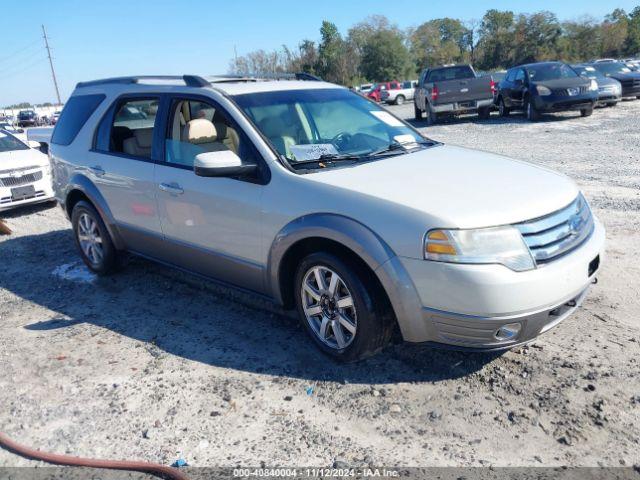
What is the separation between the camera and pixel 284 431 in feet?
9.93

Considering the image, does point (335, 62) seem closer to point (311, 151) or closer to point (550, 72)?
point (550, 72)

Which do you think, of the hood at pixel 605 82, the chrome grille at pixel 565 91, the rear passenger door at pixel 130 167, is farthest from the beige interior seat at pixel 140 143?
the hood at pixel 605 82

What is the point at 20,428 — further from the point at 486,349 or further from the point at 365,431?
the point at 486,349

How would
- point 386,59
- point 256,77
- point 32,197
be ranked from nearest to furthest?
point 256,77
point 32,197
point 386,59

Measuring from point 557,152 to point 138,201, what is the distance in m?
8.79

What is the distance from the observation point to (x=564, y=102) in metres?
15.2

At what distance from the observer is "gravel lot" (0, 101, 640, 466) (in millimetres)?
2846

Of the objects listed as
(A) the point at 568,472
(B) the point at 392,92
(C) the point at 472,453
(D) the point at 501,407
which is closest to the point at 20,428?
(C) the point at 472,453

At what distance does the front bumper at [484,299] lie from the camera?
290cm

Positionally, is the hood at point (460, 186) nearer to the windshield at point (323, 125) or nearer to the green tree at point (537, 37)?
the windshield at point (323, 125)

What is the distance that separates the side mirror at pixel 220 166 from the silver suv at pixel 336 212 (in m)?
0.01

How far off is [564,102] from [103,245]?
13762 millimetres

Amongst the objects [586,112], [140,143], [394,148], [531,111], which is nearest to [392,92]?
[531,111]

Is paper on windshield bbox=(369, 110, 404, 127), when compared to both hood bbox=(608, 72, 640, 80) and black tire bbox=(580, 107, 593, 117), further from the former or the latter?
hood bbox=(608, 72, 640, 80)
